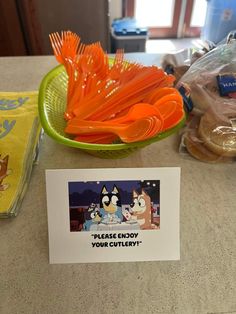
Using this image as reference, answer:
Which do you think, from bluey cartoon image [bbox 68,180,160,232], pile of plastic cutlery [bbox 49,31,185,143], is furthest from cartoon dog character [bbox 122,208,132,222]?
pile of plastic cutlery [bbox 49,31,185,143]

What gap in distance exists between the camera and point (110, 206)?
383 millimetres

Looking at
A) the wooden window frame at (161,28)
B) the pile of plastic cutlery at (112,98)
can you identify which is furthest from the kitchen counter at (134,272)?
the wooden window frame at (161,28)

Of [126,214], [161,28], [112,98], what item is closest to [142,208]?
[126,214]

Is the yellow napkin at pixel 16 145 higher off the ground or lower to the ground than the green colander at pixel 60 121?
lower

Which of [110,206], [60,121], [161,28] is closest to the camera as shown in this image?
[110,206]

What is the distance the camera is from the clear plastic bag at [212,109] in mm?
486

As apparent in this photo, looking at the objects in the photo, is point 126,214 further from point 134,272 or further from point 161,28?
point 161,28

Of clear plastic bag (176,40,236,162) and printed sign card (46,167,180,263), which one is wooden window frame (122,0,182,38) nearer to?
clear plastic bag (176,40,236,162)

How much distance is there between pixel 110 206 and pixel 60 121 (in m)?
0.18

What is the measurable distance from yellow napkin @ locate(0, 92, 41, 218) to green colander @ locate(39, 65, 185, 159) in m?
0.06

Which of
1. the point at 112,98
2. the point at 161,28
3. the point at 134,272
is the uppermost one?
the point at 112,98

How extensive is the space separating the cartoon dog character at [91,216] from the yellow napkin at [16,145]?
0.11 meters

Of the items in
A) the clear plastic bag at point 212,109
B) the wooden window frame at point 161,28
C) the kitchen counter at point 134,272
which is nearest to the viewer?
the kitchen counter at point 134,272

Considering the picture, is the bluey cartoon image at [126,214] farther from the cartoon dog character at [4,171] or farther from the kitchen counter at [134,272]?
the cartoon dog character at [4,171]
